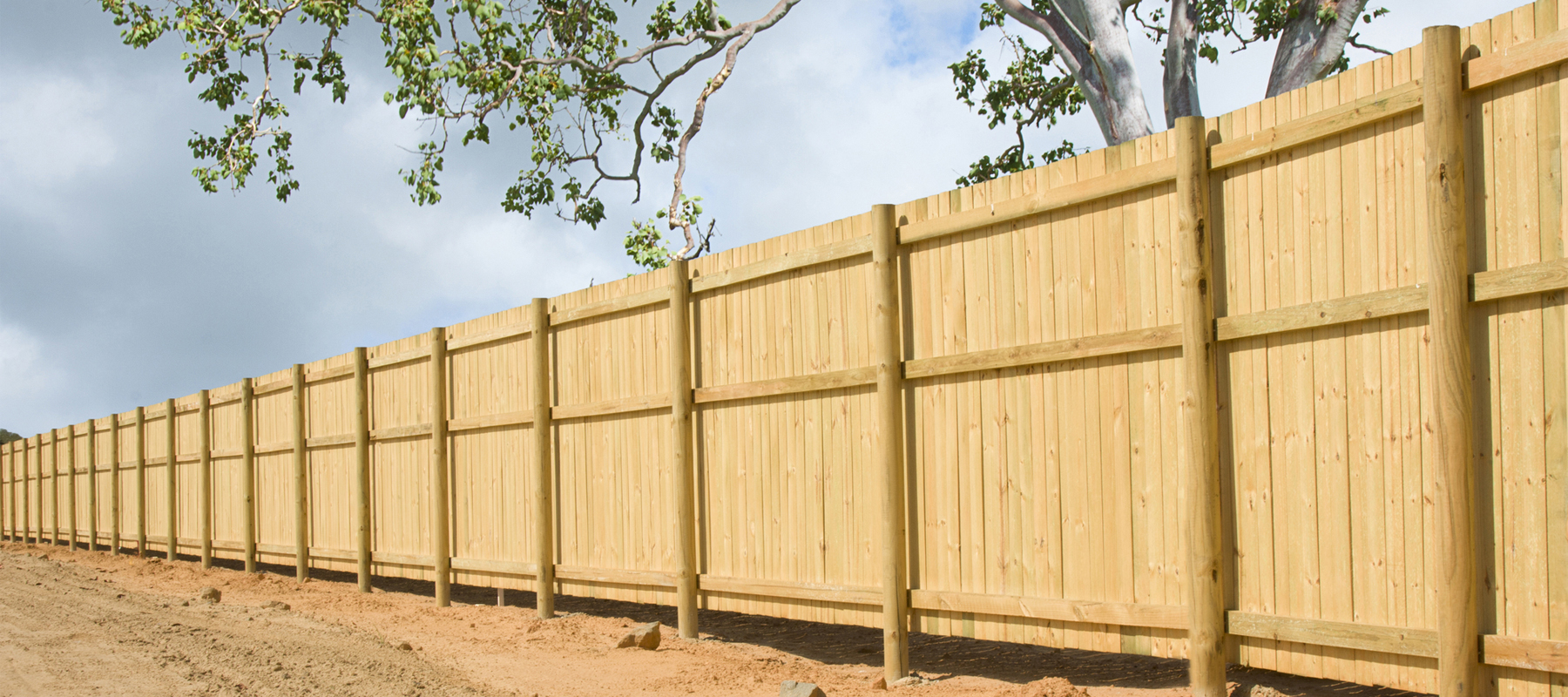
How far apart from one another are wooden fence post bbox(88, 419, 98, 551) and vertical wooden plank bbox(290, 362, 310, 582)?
11134mm

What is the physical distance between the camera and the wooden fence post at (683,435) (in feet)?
27.3

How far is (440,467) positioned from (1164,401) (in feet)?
24.8

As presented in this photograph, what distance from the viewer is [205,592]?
11930mm

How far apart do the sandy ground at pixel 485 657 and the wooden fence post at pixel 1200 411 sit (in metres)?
0.47

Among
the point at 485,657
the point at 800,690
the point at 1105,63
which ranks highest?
the point at 1105,63

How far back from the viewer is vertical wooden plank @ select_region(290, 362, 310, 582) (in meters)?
14.3

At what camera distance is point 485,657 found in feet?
27.2

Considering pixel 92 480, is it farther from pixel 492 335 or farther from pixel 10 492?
pixel 492 335

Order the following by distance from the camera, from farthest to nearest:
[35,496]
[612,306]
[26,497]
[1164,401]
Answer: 1. [26,497]
2. [35,496]
3. [612,306]
4. [1164,401]

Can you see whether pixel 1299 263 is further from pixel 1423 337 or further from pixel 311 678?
pixel 311 678

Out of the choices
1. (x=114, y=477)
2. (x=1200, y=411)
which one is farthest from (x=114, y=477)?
(x=1200, y=411)

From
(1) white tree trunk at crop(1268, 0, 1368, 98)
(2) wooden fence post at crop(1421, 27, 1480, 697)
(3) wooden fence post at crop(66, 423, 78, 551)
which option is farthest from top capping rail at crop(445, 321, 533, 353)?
(3) wooden fence post at crop(66, 423, 78, 551)

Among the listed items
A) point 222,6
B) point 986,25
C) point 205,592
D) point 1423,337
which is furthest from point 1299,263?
point 222,6

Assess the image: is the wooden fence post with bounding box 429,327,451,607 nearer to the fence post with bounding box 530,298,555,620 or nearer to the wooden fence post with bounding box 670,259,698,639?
the fence post with bounding box 530,298,555,620
